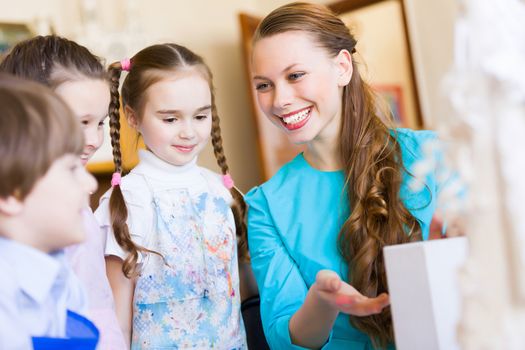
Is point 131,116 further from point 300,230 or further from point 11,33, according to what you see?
point 11,33

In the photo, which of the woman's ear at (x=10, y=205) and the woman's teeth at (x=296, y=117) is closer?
the woman's ear at (x=10, y=205)

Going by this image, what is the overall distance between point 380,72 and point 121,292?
8.28 ft

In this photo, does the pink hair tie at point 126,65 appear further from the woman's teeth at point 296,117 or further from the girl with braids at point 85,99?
the woman's teeth at point 296,117

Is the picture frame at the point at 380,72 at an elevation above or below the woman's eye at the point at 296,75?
above

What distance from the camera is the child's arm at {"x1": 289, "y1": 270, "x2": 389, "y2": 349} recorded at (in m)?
1.00

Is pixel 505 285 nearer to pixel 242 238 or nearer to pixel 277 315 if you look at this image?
pixel 277 315

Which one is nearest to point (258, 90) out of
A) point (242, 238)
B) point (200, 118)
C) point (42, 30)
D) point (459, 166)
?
point (200, 118)

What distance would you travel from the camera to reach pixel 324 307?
1.21m

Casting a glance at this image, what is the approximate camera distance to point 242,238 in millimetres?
1755

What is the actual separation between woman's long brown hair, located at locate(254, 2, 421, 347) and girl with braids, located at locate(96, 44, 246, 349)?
9.4 inches

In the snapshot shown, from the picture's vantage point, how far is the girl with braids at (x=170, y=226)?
1.48m

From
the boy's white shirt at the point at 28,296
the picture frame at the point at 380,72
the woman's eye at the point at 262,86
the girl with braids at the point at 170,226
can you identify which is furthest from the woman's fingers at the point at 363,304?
the picture frame at the point at 380,72

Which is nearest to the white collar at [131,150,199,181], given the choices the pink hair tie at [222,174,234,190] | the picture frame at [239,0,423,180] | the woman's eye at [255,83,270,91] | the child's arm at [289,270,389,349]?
the pink hair tie at [222,174,234,190]

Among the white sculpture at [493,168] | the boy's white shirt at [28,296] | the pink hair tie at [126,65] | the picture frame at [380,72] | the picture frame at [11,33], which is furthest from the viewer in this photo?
the picture frame at [380,72]
